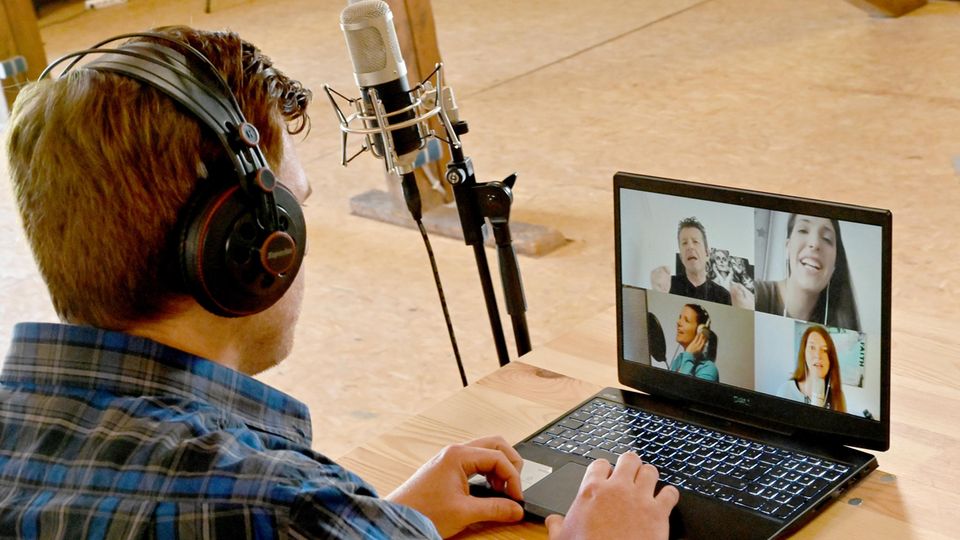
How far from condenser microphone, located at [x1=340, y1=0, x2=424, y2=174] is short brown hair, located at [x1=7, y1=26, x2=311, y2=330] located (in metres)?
0.42

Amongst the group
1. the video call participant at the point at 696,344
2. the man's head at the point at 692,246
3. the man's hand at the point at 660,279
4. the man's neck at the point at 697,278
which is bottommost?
the video call participant at the point at 696,344

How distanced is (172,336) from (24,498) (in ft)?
0.65

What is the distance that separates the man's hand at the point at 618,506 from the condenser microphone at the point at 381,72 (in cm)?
48

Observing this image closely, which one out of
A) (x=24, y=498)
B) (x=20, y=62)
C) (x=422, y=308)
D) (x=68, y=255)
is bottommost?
(x=422, y=308)

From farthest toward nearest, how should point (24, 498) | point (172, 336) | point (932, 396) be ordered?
point (932, 396) → point (172, 336) → point (24, 498)

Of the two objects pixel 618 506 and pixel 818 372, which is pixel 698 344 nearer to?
pixel 818 372

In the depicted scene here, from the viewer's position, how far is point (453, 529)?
1262 mm

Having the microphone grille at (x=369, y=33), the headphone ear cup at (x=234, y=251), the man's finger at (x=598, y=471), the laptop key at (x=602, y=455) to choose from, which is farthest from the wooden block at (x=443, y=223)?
the headphone ear cup at (x=234, y=251)

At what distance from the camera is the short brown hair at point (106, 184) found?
3.23 ft

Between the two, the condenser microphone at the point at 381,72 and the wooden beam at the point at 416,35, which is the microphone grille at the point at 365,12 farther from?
the wooden beam at the point at 416,35

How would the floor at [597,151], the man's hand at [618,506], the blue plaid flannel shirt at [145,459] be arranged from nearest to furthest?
the blue plaid flannel shirt at [145,459] → the man's hand at [618,506] → the floor at [597,151]

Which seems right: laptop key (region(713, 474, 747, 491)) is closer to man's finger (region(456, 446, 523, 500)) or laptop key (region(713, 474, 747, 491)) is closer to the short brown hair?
man's finger (region(456, 446, 523, 500))

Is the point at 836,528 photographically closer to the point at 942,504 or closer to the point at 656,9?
the point at 942,504

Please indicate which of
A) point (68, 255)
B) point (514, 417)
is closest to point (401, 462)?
point (514, 417)
